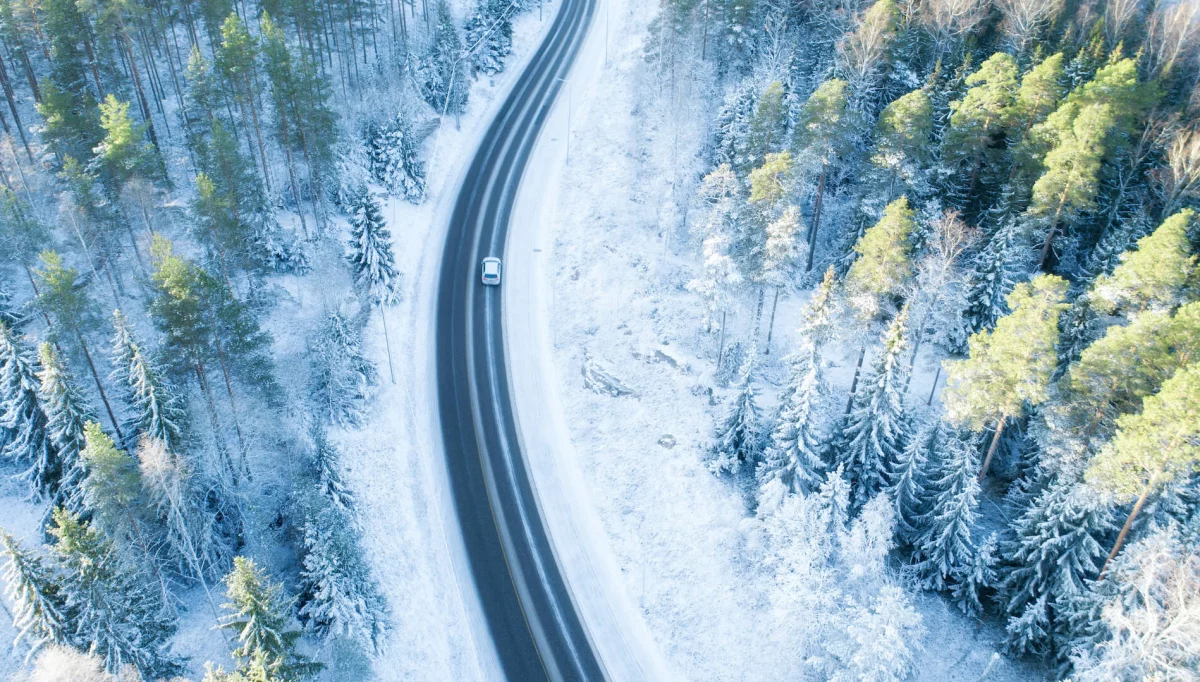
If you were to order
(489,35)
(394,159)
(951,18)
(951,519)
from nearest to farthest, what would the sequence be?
(951,519) < (951,18) < (394,159) < (489,35)

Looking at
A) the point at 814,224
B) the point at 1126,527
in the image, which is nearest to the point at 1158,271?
the point at 1126,527

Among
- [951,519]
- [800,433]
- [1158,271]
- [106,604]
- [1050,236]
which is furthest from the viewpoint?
[1050,236]

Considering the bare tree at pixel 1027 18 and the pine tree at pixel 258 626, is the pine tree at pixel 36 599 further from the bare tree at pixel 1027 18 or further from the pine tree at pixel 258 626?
the bare tree at pixel 1027 18

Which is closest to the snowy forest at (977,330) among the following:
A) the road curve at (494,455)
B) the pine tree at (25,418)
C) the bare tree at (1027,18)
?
the bare tree at (1027,18)

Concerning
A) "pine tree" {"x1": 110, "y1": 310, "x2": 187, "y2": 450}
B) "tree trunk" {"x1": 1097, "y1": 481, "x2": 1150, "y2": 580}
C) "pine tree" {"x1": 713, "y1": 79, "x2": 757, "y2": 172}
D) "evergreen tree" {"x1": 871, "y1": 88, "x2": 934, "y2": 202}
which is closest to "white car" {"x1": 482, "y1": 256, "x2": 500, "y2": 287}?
"pine tree" {"x1": 713, "y1": 79, "x2": 757, "y2": 172}

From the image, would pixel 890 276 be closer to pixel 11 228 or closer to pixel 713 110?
pixel 713 110

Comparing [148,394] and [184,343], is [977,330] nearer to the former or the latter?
[184,343]

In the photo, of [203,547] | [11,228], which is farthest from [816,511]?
[11,228]
